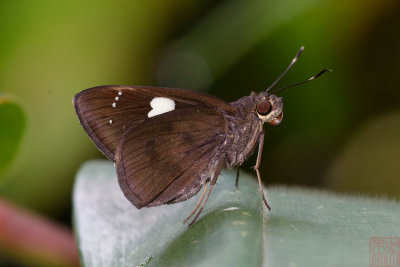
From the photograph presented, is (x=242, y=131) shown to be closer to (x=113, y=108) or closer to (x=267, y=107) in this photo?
(x=267, y=107)

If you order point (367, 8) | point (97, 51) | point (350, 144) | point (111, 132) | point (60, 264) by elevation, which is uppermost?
point (367, 8)

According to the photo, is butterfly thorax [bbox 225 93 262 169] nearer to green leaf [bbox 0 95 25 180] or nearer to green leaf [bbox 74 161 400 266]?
green leaf [bbox 74 161 400 266]

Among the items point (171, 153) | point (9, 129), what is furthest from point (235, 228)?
point (9, 129)

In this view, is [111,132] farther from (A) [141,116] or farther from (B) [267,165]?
(B) [267,165]

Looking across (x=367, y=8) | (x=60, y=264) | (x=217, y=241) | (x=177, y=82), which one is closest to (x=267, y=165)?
→ (x=177, y=82)
